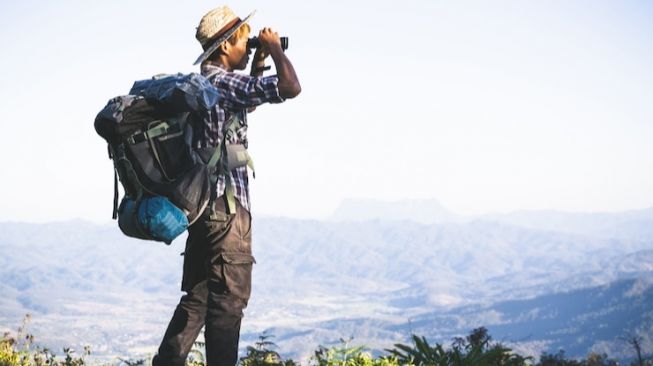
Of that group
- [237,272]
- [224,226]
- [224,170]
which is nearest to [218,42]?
[224,170]

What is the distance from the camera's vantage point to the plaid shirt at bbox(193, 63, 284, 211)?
4.51 metres

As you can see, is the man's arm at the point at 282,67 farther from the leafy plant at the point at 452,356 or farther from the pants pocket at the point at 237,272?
the leafy plant at the point at 452,356

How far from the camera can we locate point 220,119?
4.62m

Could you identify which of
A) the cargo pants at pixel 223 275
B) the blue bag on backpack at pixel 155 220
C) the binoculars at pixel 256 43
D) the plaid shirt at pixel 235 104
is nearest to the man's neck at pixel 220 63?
the plaid shirt at pixel 235 104

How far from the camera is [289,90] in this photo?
4.50 meters

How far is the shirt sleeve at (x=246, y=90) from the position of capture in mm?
4504

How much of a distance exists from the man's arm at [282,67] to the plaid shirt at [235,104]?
48 mm

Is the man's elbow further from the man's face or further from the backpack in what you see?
the man's face

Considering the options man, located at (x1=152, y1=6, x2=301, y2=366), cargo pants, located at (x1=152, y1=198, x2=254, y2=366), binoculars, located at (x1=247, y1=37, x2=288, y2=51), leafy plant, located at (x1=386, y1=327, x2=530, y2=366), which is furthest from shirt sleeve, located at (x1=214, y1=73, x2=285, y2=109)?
leafy plant, located at (x1=386, y1=327, x2=530, y2=366)

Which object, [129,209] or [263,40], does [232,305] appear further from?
[263,40]

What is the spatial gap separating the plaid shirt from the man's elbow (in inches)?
1.2

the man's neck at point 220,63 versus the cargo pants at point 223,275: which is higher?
the man's neck at point 220,63

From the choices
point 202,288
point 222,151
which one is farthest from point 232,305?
point 222,151

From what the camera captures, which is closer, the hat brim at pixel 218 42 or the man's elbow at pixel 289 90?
the man's elbow at pixel 289 90
